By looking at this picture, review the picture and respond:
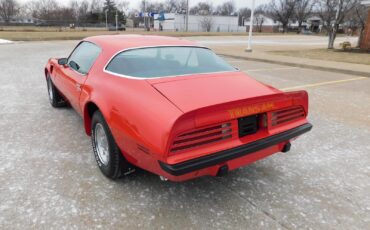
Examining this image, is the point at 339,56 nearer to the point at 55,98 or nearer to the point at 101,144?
the point at 55,98

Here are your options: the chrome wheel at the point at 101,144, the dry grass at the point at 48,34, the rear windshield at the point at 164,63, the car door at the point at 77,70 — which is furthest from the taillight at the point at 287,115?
the dry grass at the point at 48,34

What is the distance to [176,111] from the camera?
2.39 m

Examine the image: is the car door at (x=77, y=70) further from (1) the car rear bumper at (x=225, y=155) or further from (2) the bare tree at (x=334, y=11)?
(2) the bare tree at (x=334, y=11)

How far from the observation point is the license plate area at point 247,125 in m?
2.70

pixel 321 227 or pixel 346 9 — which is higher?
pixel 346 9

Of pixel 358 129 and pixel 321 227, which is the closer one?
pixel 321 227

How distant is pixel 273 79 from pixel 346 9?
13885 millimetres

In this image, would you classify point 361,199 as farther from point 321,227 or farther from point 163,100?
point 163,100

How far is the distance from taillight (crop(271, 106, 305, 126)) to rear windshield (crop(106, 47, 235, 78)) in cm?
89

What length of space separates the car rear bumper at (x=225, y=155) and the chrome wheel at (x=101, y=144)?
104cm

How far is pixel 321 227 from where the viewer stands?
8.41 ft

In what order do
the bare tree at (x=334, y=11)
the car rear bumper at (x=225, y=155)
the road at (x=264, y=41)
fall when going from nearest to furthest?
the car rear bumper at (x=225, y=155)
the bare tree at (x=334, y=11)
the road at (x=264, y=41)

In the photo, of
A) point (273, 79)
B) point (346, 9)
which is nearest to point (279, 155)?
point (273, 79)

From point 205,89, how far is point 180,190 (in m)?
1.03
